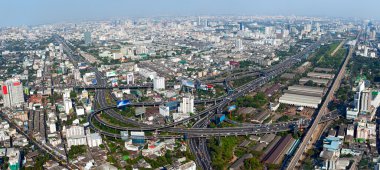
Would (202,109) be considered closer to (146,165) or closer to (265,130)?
(265,130)

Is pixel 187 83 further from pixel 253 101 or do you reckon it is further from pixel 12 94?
pixel 12 94

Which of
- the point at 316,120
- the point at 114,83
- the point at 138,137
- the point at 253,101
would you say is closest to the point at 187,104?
the point at 138,137

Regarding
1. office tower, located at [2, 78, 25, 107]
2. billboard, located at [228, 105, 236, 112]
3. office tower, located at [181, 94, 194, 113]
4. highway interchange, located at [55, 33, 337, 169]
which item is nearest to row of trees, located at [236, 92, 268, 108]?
highway interchange, located at [55, 33, 337, 169]

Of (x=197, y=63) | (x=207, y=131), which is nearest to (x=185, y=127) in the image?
(x=207, y=131)

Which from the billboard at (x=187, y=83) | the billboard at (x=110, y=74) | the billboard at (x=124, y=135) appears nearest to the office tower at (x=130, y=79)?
the billboard at (x=110, y=74)

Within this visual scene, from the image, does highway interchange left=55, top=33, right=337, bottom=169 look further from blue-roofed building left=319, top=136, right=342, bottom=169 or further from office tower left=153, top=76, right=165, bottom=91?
office tower left=153, top=76, right=165, bottom=91

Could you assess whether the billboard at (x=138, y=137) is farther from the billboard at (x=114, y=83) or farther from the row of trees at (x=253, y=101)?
the billboard at (x=114, y=83)
